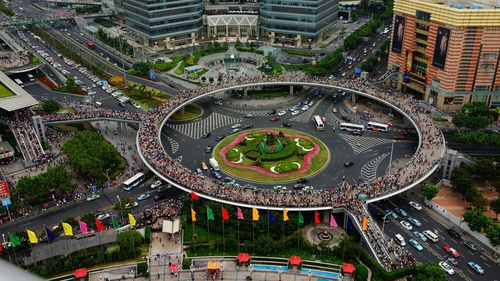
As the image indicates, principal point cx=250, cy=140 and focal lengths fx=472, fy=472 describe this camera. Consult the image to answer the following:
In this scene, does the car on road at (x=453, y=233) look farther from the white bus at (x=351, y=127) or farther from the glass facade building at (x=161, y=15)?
the glass facade building at (x=161, y=15)

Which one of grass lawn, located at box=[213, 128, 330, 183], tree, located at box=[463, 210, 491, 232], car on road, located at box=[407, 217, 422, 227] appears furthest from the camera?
grass lawn, located at box=[213, 128, 330, 183]

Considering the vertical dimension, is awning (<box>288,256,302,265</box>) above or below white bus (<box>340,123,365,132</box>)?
below

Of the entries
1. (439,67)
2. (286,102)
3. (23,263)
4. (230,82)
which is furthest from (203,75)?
(23,263)

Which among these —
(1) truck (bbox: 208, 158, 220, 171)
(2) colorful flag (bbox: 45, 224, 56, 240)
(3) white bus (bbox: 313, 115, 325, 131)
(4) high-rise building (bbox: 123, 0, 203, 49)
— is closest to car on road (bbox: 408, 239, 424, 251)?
(1) truck (bbox: 208, 158, 220, 171)

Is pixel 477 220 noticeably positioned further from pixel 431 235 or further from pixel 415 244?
pixel 415 244

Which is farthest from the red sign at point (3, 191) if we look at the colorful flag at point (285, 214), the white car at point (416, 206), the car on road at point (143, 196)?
the white car at point (416, 206)

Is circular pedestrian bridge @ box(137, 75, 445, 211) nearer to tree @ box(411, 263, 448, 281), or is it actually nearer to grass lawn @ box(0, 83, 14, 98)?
tree @ box(411, 263, 448, 281)
